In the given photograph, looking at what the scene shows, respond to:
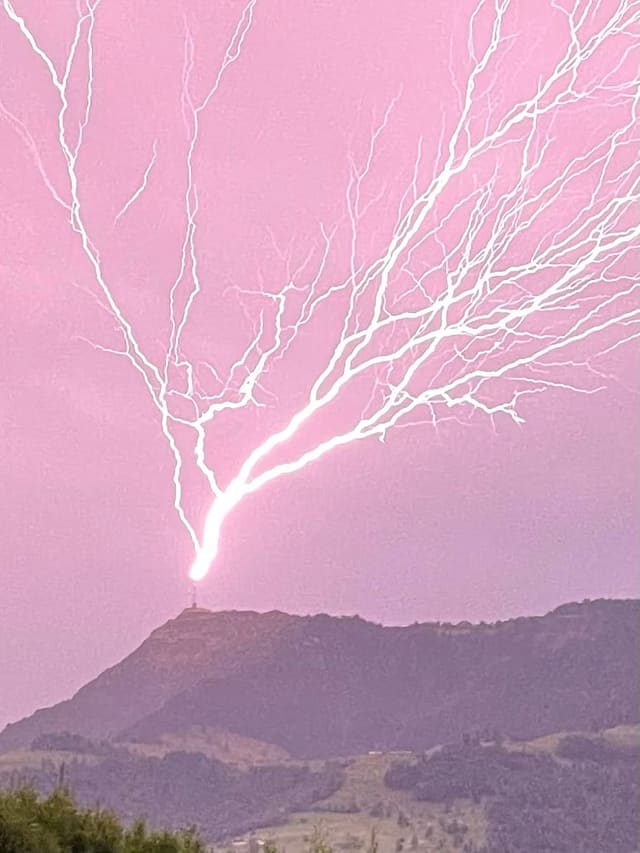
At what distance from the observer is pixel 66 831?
12.1 m

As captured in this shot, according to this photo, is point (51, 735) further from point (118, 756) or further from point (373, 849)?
point (373, 849)

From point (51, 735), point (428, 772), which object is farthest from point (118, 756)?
point (428, 772)

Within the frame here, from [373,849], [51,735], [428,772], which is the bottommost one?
[373,849]

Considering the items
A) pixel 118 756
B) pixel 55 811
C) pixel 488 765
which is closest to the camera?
pixel 55 811

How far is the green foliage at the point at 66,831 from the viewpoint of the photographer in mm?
11414

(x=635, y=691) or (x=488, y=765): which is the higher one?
(x=635, y=691)

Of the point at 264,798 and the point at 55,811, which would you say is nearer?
the point at 55,811

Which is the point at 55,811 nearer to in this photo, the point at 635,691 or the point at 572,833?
the point at 572,833

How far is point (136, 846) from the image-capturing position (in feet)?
40.8

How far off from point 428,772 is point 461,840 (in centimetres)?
2194

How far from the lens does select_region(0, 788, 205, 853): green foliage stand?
11.4 meters

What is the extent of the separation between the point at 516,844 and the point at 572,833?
18690 mm

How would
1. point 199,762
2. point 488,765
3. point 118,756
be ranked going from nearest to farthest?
point 488,765 < point 118,756 < point 199,762

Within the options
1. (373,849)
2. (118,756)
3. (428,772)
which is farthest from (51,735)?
(373,849)
